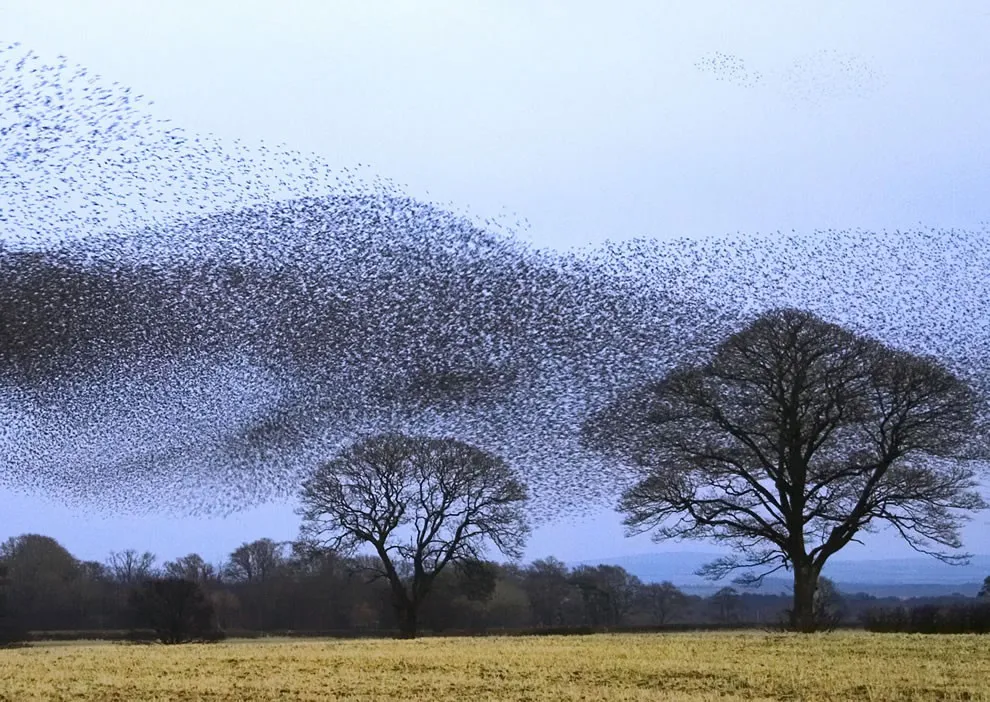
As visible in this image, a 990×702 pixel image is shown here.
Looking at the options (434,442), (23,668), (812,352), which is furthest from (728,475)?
(23,668)

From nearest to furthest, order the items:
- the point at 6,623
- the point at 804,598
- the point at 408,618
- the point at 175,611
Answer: the point at 804,598
the point at 175,611
the point at 408,618
the point at 6,623

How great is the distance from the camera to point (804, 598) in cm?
3353

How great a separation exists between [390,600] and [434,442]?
7406 mm

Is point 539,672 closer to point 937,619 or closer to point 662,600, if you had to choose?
point 937,619

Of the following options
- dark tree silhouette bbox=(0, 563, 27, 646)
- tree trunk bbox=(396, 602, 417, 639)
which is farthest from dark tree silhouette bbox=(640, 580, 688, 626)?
dark tree silhouette bbox=(0, 563, 27, 646)

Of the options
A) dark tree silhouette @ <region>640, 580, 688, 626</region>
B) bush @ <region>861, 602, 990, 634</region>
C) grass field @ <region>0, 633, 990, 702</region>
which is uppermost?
dark tree silhouette @ <region>640, 580, 688, 626</region>

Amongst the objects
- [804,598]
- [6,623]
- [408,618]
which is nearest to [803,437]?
[804,598]

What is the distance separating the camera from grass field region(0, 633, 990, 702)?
18234 mm

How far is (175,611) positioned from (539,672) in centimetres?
2274

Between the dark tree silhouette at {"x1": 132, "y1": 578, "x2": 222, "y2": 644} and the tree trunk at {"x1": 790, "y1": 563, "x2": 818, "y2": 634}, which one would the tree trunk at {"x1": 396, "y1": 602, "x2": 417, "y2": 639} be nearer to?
the dark tree silhouette at {"x1": 132, "y1": 578, "x2": 222, "y2": 644}

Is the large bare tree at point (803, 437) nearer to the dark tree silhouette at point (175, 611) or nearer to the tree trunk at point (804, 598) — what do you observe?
the tree trunk at point (804, 598)

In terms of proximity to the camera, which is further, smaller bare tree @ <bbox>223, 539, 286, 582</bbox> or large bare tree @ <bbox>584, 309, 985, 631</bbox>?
smaller bare tree @ <bbox>223, 539, 286, 582</bbox>

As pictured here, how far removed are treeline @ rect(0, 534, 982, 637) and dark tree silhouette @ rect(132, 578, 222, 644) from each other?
6.61ft

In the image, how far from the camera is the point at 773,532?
34.9 meters
